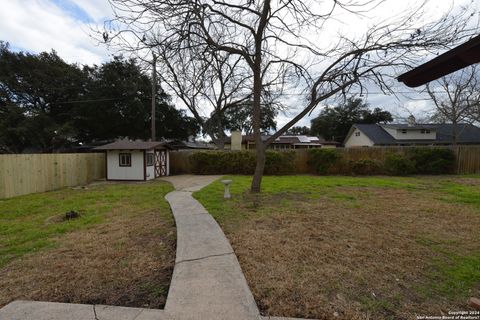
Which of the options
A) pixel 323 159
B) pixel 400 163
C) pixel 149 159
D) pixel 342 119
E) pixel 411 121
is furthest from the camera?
pixel 342 119

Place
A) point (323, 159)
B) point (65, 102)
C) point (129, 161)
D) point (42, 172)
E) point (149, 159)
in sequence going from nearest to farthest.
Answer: point (42, 172) < point (129, 161) < point (149, 159) < point (323, 159) < point (65, 102)

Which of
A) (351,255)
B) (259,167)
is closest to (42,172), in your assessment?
(259,167)

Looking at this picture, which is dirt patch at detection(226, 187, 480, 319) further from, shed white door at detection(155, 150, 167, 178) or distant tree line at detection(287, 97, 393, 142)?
distant tree line at detection(287, 97, 393, 142)

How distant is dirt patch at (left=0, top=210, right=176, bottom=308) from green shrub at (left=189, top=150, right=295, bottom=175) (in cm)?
1191

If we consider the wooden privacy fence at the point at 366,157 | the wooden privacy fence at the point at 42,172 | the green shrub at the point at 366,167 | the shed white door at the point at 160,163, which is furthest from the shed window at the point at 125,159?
the green shrub at the point at 366,167

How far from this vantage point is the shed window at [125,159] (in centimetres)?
1428

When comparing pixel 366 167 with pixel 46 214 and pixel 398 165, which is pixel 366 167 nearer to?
pixel 398 165

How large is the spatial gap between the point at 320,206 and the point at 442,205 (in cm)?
323

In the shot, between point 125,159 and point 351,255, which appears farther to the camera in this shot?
point 125,159

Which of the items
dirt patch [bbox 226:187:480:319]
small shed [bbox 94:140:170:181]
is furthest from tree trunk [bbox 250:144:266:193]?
small shed [bbox 94:140:170:181]

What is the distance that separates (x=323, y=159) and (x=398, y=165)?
4.21 meters

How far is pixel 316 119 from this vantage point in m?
47.2

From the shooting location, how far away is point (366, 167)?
15.9 metres

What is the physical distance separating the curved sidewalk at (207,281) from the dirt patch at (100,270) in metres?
0.17
